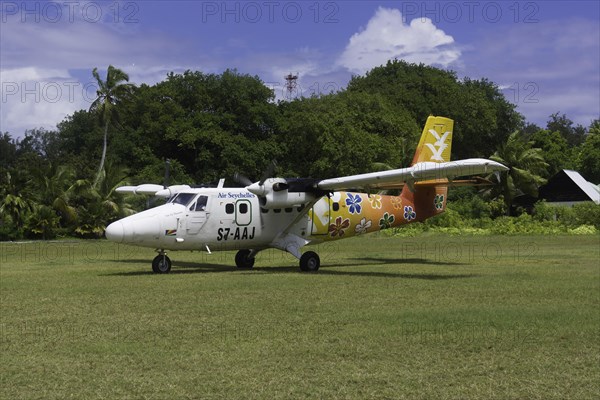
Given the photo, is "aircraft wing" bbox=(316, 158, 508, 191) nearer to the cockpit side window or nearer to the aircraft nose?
the cockpit side window

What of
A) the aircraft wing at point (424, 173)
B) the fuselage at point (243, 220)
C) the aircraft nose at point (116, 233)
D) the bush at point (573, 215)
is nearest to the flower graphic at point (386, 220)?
the fuselage at point (243, 220)

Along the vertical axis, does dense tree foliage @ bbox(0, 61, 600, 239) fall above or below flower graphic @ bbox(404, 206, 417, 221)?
above

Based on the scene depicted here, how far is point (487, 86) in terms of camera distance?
7800 centimetres

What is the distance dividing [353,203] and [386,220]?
4.35 ft

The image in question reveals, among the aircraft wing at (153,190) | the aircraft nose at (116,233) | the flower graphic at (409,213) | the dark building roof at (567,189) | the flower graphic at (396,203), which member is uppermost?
the dark building roof at (567,189)

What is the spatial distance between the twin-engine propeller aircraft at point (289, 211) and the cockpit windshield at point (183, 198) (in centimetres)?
3

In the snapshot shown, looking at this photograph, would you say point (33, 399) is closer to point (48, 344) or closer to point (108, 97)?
point (48, 344)

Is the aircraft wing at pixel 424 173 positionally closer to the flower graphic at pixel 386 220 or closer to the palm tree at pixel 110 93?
the flower graphic at pixel 386 220

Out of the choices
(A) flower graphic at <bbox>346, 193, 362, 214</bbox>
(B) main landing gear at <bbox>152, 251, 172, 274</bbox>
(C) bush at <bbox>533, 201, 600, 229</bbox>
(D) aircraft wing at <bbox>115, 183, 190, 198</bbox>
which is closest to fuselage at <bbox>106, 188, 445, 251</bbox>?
(A) flower graphic at <bbox>346, 193, 362, 214</bbox>

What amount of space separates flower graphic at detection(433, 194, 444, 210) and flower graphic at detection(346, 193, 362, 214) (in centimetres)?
296

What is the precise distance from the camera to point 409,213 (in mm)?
23438

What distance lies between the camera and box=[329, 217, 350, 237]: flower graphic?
21.9 metres

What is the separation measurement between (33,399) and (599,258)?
2041 centimetres

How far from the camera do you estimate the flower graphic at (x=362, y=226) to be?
2227 centimetres
